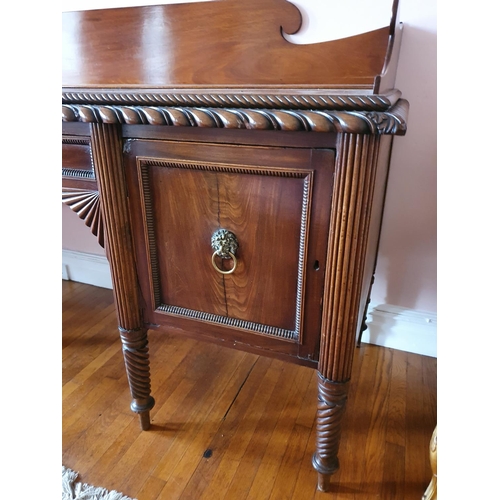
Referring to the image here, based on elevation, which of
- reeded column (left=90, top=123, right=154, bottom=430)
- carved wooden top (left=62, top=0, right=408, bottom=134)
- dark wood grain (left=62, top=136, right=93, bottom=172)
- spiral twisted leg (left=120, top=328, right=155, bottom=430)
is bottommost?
spiral twisted leg (left=120, top=328, right=155, bottom=430)

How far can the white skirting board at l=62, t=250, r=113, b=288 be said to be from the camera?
5.22 ft

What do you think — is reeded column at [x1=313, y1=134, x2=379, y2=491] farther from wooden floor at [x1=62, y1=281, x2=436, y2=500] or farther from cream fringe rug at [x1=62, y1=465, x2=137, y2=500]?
cream fringe rug at [x1=62, y1=465, x2=137, y2=500]

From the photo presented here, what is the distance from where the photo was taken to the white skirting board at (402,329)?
1.19 metres

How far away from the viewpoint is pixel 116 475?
0.87 metres

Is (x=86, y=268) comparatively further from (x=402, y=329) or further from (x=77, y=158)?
(x=402, y=329)

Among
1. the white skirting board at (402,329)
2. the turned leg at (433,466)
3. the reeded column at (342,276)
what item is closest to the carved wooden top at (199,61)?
the reeded column at (342,276)

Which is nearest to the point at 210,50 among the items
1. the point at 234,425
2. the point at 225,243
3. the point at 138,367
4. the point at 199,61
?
the point at 199,61

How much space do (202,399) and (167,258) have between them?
1.63 ft

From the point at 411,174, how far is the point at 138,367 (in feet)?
2.77

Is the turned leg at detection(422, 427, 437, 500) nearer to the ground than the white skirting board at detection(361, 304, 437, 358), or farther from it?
farther from it

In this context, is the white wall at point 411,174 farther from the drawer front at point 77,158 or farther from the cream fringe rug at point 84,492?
the cream fringe rug at point 84,492

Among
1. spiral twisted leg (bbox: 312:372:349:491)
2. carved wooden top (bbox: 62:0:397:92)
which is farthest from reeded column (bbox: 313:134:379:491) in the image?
carved wooden top (bbox: 62:0:397:92)

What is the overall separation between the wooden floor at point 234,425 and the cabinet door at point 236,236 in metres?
0.33
